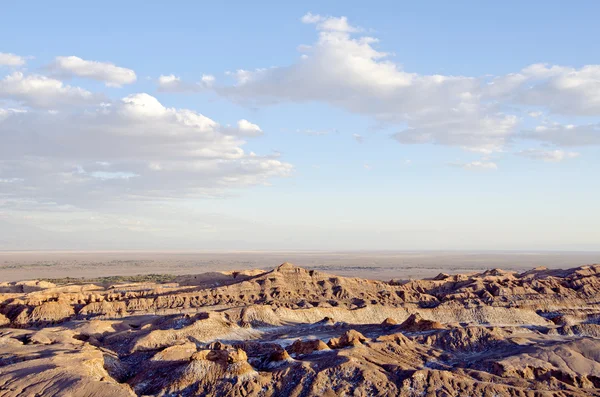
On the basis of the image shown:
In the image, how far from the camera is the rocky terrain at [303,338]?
3409cm

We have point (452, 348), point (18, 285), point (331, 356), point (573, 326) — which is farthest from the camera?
point (18, 285)

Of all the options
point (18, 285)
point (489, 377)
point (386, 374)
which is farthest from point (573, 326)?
point (18, 285)

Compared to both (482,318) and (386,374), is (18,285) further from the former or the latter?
(386,374)

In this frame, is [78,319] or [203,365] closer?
[203,365]

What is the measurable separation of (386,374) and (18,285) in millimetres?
60823

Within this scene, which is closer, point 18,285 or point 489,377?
point 489,377

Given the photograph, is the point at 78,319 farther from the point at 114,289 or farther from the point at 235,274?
the point at 235,274

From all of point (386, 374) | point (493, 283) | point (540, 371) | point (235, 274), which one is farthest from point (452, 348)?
point (235, 274)

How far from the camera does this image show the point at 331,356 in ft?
122

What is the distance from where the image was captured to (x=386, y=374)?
34.9 metres

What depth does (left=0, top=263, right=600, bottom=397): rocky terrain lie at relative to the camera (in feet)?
112

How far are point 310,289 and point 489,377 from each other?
135 ft

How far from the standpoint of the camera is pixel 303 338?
49.9m

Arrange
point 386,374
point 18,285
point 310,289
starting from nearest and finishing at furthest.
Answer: point 386,374
point 310,289
point 18,285
